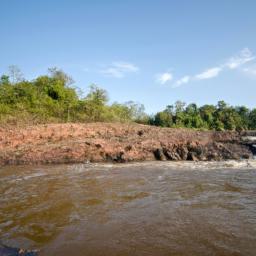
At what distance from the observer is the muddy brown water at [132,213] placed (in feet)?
13.3

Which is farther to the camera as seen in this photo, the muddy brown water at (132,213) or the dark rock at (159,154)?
the dark rock at (159,154)

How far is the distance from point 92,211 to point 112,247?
1.89 metres

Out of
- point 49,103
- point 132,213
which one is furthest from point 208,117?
point 132,213

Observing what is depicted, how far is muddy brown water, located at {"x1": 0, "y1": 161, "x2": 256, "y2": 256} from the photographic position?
405cm

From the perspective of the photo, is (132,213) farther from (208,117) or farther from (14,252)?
(208,117)

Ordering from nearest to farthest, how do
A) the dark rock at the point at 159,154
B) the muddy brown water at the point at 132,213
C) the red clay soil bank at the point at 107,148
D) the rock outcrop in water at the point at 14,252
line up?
the rock outcrop in water at the point at 14,252 < the muddy brown water at the point at 132,213 < the red clay soil bank at the point at 107,148 < the dark rock at the point at 159,154

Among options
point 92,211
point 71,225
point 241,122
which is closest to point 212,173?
point 92,211

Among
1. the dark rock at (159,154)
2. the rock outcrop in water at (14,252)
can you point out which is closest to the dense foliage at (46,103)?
the dark rock at (159,154)

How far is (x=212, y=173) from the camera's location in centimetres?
986

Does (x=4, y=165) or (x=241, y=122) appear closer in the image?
(x=4, y=165)

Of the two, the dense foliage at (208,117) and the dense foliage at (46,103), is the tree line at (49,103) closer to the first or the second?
the dense foliage at (46,103)

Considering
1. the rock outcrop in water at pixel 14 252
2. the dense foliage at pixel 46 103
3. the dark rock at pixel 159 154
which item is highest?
the dense foliage at pixel 46 103

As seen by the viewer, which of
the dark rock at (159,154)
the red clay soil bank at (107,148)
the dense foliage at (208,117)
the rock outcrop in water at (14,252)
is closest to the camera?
the rock outcrop in water at (14,252)

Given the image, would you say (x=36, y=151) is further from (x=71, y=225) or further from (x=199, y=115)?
(x=199, y=115)
